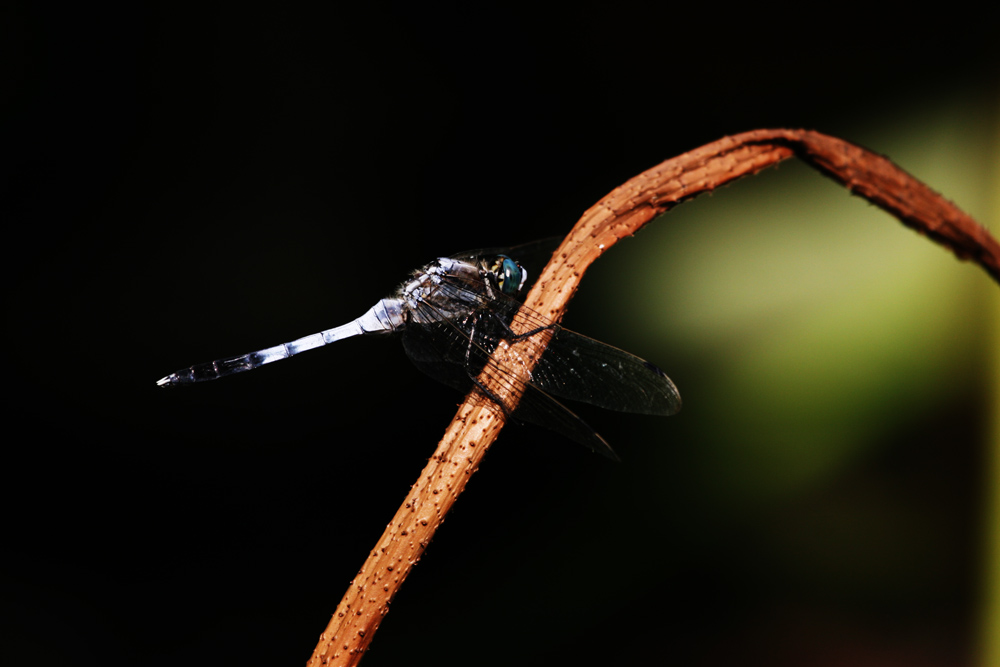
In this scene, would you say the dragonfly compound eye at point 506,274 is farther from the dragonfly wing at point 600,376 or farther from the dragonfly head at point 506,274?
the dragonfly wing at point 600,376

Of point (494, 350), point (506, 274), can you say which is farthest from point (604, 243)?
point (506, 274)

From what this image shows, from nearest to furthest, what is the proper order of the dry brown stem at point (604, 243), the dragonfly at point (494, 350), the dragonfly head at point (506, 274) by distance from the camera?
1. the dry brown stem at point (604, 243)
2. the dragonfly at point (494, 350)
3. the dragonfly head at point (506, 274)

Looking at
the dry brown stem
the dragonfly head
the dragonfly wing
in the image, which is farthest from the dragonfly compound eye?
the dry brown stem

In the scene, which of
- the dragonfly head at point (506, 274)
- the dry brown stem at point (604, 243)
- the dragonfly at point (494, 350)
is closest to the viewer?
the dry brown stem at point (604, 243)

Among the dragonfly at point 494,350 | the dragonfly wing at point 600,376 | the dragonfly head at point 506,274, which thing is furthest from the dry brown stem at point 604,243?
the dragonfly head at point 506,274

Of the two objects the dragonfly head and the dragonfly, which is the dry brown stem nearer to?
the dragonfly

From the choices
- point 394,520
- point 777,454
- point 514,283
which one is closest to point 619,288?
point 514,283

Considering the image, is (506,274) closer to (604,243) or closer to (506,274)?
(506,274)
